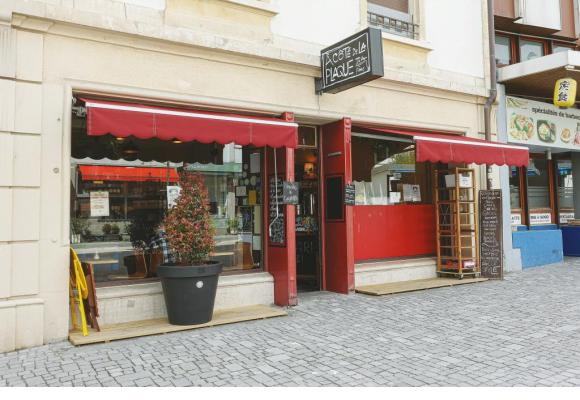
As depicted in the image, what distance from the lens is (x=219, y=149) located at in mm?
7664

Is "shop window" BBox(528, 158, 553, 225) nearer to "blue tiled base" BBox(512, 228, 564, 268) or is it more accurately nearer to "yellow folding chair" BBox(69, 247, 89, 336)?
"blue tiled base" BBox(512, 228, 564, 268)

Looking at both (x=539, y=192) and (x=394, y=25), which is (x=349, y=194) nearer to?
(x=394, y=25)

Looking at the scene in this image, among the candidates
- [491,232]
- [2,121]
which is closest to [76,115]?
[2,121]

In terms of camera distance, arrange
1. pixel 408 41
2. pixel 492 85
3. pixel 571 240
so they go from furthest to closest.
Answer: pixel 571 240 < pixel 492 85 < pixel 408 41

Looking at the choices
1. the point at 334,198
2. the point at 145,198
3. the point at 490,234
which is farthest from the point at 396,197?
the point at 145,198

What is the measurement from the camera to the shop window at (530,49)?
12352mm

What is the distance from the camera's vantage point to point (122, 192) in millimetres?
6914

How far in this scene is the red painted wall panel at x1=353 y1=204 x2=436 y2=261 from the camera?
9016mm

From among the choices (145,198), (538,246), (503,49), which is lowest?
(538,246)

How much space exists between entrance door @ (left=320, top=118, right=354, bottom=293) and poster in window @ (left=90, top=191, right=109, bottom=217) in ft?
11.9

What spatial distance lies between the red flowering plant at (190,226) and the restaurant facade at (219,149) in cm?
71

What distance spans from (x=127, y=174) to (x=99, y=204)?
57cm

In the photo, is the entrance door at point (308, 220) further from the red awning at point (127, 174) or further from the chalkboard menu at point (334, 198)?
the red awning at point (127, 174)

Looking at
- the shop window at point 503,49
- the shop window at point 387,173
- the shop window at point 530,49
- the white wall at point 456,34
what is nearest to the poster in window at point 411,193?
the shop window at point 387,173
